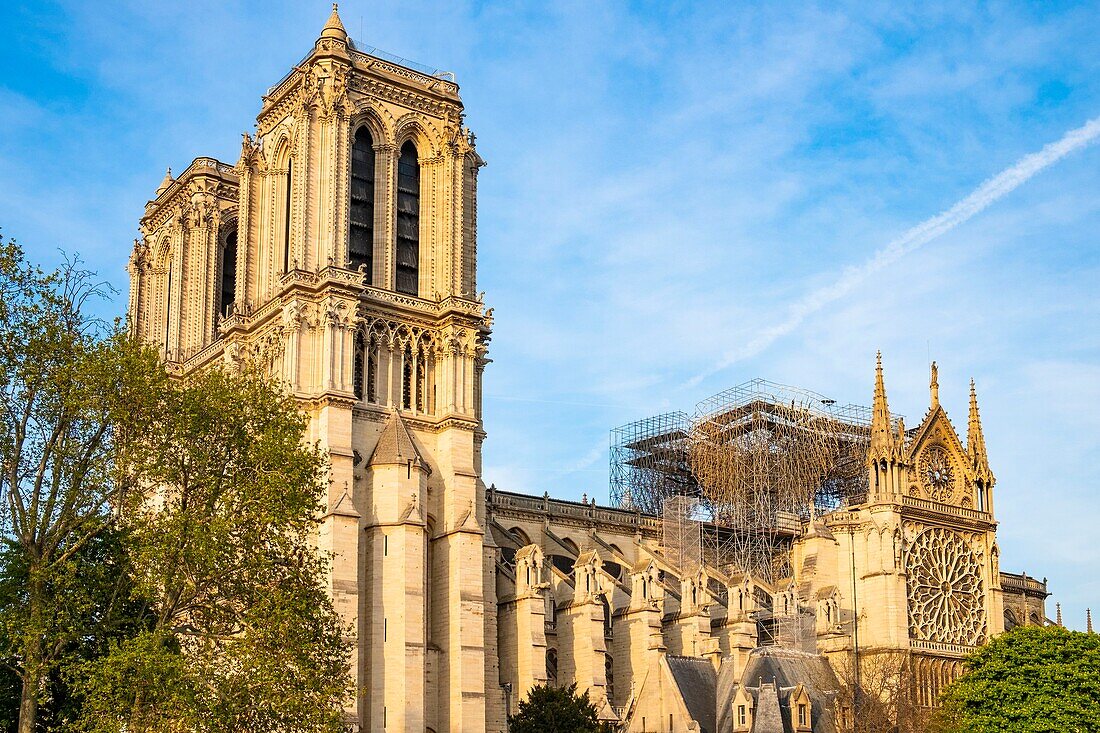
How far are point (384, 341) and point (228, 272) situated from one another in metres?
15.7

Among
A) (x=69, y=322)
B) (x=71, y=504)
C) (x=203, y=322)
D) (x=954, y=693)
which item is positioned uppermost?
(x=203, y=322)

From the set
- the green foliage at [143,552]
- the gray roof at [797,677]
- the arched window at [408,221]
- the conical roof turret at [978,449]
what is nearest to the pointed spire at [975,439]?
the conical roof turret at [978,449]

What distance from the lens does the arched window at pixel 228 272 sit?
220ft

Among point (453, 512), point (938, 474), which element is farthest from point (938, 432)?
point (453, 512)

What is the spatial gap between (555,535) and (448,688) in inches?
691

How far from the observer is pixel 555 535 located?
6881 cm

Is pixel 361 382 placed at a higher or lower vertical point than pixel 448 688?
higher

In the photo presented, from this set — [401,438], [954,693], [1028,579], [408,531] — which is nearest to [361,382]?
[401,438]

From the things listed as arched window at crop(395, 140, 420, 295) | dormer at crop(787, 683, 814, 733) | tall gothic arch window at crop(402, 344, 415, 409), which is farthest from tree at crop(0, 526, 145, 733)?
dormer at crop(787, 683, 814, 733)

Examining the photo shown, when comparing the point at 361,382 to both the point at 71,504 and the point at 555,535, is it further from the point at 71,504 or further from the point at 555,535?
the point at 71,504

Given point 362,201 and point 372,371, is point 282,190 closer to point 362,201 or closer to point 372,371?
point 362,201

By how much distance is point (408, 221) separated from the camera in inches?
2325

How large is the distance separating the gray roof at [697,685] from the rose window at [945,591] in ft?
34.3

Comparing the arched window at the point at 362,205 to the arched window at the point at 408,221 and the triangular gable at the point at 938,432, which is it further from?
the triangular gable at the point at 938,432
